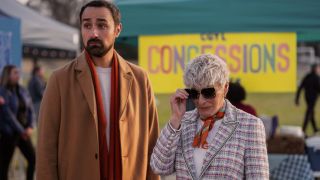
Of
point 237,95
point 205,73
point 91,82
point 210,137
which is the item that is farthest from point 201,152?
point 237,95

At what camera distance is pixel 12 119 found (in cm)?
689

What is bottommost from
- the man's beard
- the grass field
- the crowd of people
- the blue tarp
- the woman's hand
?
the grass field

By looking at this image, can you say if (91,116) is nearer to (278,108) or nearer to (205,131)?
(205,131)

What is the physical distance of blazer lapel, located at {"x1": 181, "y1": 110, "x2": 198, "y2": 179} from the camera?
234 centimetres

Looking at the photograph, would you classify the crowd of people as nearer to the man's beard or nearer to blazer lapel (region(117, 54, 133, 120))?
blazer lapel (region(117, 54, 133, 120))

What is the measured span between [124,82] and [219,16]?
2.88 m

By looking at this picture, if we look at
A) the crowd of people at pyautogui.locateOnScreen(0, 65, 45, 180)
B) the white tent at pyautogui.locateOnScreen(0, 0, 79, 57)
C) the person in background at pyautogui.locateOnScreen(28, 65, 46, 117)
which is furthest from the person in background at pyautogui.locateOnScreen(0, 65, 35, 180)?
the person in background at pyautogui.locateOnScreen(28, 65, 46, 117)

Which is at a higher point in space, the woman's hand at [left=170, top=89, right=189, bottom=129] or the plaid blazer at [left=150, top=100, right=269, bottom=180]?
the woman's hand at [left=170, top=89, right=189, bottom=129]

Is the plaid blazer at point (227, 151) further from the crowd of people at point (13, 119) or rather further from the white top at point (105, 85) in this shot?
the crowd of people at point (13, 119)

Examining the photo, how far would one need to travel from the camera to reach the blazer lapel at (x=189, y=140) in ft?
7.68

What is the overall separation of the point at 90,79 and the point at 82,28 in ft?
0.78

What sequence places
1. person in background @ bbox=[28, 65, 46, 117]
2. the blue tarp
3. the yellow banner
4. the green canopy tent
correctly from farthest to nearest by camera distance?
person in background @ bbox=[28, 65, 46, 117] → the blue tarp → the yellow banner → the green canopy tent

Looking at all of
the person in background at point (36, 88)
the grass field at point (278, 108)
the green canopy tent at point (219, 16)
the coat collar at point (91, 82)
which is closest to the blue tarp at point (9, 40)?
the green canopy tent at point (219, 16)

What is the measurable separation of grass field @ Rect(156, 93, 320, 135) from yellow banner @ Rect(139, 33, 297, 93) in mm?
9463
